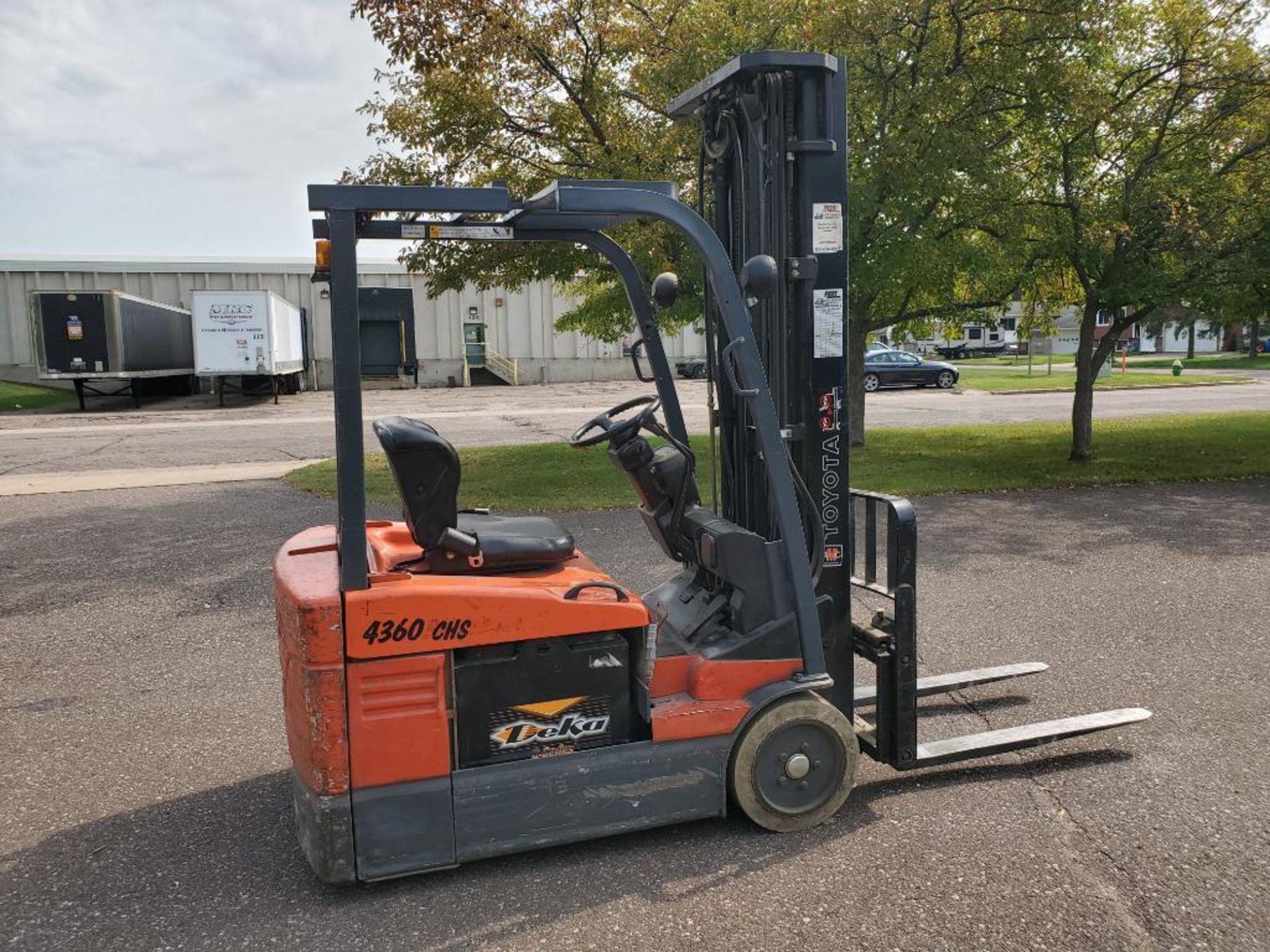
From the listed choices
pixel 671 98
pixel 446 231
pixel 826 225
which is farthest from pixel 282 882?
pixel 671 98

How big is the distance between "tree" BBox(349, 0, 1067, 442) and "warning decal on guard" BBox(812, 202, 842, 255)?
7.48m

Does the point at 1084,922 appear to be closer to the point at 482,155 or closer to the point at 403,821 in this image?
the point at 403,821

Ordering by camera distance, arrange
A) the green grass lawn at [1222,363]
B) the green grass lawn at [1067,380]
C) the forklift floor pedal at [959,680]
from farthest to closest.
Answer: the green grass lawn at [1222,363], the green grass lawn at [1067,380], the forklift floor pedal at [959,680]

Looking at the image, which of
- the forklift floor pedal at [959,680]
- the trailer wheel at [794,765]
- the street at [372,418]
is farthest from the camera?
Answer: the street at [372,418]

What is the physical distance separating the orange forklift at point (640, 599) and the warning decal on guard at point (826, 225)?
1 cm

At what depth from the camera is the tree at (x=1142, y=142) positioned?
40.3ft

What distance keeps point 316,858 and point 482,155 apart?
1061cm

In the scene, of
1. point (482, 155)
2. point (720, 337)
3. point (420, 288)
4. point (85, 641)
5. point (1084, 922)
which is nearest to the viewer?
point (1084, 922)

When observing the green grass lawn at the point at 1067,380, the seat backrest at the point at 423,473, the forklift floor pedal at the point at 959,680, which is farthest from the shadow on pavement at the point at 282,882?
the green grass lawn at the point at 1067,380

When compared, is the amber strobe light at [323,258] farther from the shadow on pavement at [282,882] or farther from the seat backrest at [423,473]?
the shadow on pavement at [282,882]

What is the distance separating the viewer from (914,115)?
38.4 feet

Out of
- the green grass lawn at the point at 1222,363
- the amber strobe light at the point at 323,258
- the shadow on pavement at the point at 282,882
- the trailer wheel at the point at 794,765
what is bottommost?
the shadow on pavement at the point at 282,882

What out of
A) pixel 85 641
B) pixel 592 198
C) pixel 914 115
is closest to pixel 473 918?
pixel 592 198

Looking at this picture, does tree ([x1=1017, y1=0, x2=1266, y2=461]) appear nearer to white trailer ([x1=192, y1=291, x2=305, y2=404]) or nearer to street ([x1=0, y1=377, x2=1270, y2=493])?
street ([x1=0, y1=377, x2=1270, y2=493])
